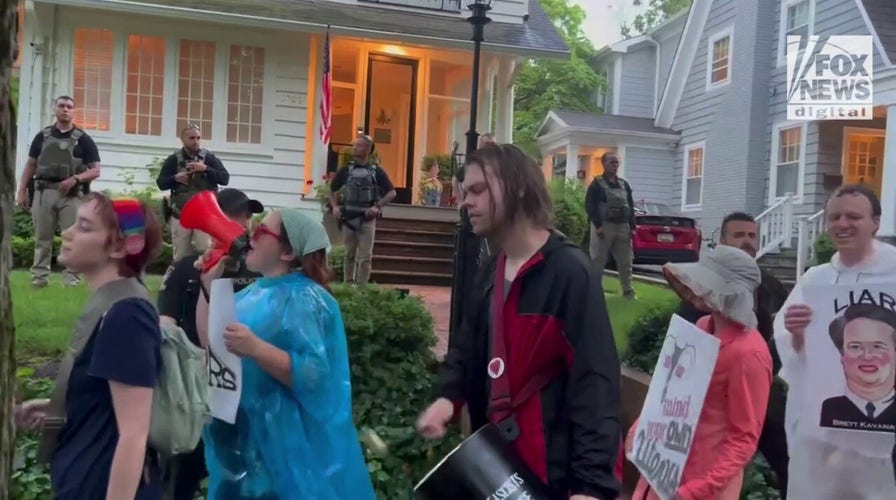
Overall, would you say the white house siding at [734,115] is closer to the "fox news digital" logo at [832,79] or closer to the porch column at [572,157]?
the porch column at [572,157]

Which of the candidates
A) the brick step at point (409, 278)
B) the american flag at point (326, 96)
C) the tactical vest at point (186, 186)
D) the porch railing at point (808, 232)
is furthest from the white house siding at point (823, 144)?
the tactical vest at point (186, 186)

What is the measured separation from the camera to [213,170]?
31.9 ft

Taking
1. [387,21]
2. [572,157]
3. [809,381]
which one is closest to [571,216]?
[387,21]

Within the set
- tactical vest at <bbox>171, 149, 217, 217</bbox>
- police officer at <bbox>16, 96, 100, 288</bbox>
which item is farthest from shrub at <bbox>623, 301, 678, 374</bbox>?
police officer at <bbox>16, 96, 100, 288</bbox>

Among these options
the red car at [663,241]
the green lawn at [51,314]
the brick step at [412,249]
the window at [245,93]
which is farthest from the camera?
the red car at [663,241]

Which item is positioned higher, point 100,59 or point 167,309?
point 100,59

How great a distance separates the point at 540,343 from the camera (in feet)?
8.69

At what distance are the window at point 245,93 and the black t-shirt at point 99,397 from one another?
1291 centimetres

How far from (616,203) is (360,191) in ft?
10.6

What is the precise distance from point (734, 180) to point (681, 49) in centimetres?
488

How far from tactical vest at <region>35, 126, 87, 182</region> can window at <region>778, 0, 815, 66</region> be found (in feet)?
53.0

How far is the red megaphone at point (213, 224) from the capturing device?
3631mm

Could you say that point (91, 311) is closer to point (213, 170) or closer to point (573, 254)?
point (573, 254)

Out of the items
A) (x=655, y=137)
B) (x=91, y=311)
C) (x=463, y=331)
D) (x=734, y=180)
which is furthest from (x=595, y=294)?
(x=655, y=137)
